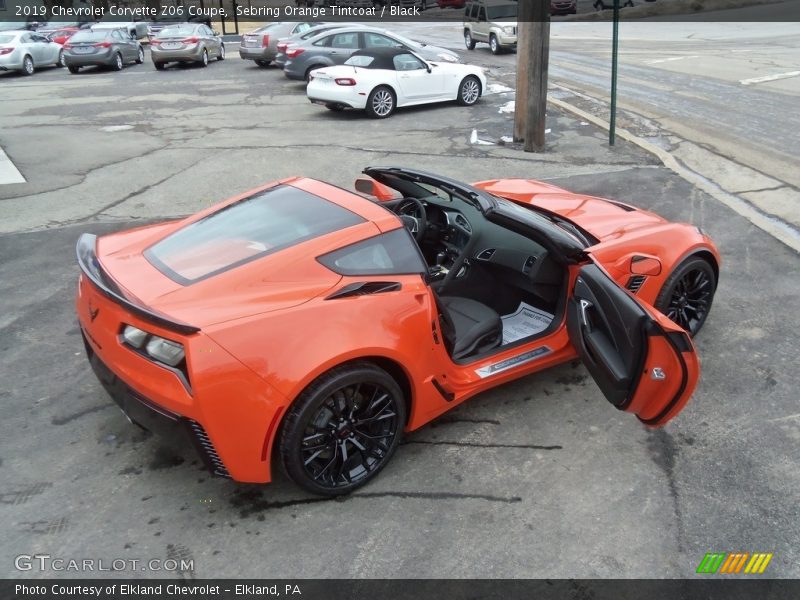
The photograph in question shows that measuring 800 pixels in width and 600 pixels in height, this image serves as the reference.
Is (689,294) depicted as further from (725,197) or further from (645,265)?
(725,197)

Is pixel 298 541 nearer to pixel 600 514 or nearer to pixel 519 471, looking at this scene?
pixel 519 471

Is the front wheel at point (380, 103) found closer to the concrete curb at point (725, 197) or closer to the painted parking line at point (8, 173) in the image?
the concrete curb at point (725, 197)

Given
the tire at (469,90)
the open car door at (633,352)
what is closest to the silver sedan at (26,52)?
the tire at (469,90)

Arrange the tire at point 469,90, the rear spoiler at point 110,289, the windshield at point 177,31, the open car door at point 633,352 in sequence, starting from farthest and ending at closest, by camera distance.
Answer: the windshield at point 177,31
the tire at point 469,90
the open car door at point 633,352
the rear spoiler at point 110,289

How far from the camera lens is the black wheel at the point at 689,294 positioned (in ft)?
14.9

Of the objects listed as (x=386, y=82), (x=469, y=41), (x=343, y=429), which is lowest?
(x=343, y=429)

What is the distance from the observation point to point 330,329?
3148 mm

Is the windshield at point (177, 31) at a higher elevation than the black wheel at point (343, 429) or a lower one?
higher

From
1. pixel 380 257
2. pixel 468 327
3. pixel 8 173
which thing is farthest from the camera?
pixel 8 173

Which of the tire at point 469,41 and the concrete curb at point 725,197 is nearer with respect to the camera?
the concrete curb at point 725,197

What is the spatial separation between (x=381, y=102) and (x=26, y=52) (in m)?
14.0

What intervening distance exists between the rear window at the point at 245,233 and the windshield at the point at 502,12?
22378 mm

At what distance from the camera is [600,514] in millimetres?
3303

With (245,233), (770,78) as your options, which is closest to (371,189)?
(245,233)
